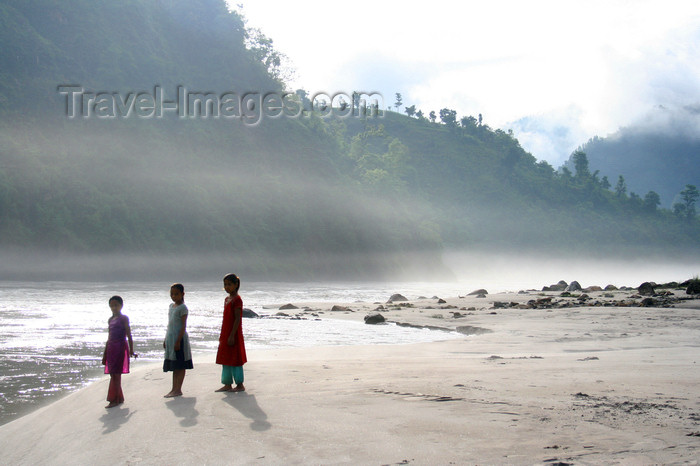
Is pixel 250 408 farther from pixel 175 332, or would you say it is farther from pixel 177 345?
pixel 175 332

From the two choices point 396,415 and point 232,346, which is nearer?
point 396,415

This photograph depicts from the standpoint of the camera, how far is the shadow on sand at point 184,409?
5.48 m

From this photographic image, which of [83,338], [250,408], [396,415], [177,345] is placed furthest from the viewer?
[83,338]

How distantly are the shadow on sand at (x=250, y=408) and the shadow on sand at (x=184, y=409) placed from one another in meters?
0.37

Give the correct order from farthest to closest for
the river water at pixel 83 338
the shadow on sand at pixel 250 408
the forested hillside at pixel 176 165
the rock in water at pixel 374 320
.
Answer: the forested hillside at pixel 176 165 → the rock in water at pixel 374 320 → the river water at pixel 83 338 → the shadow on sand at pixel 250 408

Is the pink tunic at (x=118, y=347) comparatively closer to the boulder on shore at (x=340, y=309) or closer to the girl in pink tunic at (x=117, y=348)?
the girl in pink tunic at (x=117, y=348)

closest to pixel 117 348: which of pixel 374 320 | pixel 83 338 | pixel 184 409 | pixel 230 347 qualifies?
pixel 230 347

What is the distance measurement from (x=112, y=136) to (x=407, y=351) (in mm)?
63837

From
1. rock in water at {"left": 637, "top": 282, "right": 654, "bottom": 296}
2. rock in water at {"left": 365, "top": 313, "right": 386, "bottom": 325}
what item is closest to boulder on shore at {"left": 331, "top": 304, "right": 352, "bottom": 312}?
rock in water at {"left": 365, "top": 313, "right": 386, "bottom": 325}

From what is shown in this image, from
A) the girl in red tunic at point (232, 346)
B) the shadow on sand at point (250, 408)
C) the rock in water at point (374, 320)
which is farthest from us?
the rock in water at point (374, 320)

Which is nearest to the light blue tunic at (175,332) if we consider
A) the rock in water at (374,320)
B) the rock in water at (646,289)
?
the rock in water at (374,320)

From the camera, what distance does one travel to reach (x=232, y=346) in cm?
684

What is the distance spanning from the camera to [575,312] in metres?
17.1

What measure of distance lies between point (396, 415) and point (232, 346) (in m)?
2.38
